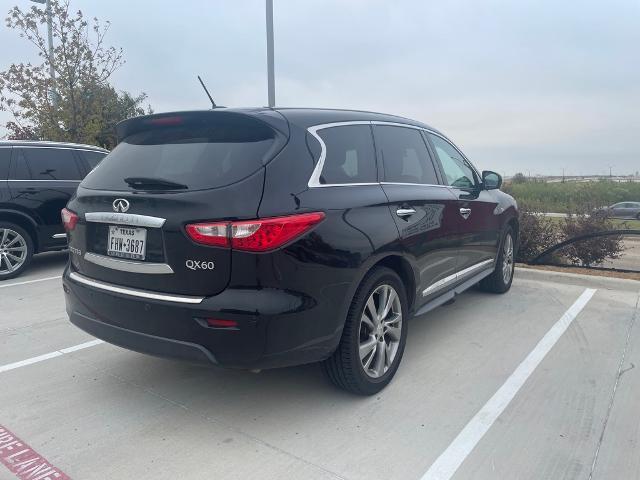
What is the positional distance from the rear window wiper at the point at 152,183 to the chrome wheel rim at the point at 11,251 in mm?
4679

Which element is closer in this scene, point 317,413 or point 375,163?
point 317,413

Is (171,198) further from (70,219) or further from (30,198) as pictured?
(30,198)

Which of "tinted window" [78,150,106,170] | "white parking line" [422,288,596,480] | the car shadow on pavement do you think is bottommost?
"white parking line" [422,288,596,480]

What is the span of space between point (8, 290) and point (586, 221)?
8.56m

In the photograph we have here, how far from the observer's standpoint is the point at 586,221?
Answer: 27.9 ft

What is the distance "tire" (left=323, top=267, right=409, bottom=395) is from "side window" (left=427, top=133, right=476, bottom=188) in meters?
1.45

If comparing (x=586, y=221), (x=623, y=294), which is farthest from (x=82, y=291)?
(x=586, y=221)

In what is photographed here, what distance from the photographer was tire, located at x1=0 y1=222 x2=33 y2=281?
6.57 metres

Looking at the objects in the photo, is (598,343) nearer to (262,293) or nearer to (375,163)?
(375,163)

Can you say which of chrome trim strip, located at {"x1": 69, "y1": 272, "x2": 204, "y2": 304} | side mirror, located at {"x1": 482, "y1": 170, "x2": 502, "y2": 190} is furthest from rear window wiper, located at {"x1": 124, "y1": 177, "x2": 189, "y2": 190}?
side mirror, located at {"x1": 482, "y1": 170, "x2": 502, "y2": 190}

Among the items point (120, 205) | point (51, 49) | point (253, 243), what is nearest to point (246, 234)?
point (253, 243)

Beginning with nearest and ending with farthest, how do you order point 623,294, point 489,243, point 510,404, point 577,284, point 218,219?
1. point 218,219
2. point 510,404
3. point 489,243
4. point 623,294
5. point 577,284

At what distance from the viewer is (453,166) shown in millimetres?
4582

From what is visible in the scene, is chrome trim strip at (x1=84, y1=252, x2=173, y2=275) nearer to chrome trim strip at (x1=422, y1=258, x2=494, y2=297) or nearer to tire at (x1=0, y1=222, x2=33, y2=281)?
chrome trim strip at (x1=422, y1=258, x2=494, y2=297)
